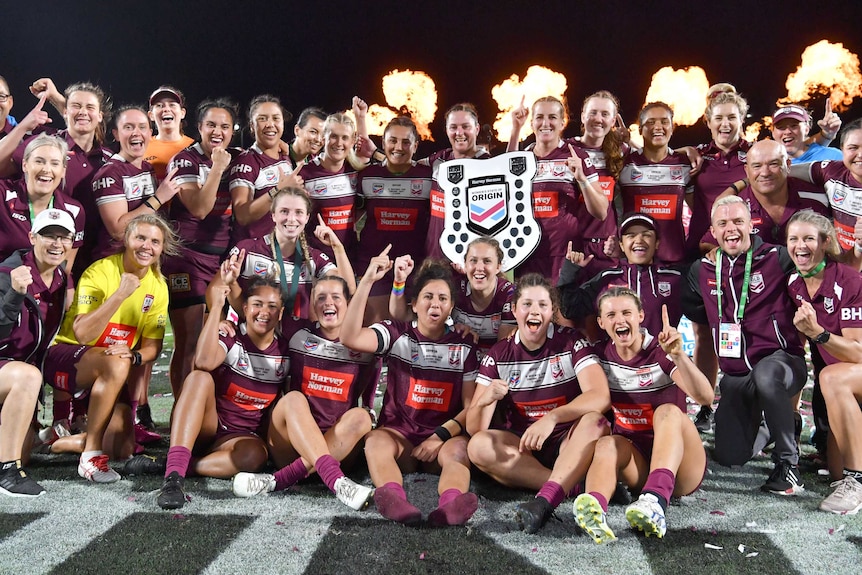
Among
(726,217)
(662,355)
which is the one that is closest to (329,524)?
(662,355)

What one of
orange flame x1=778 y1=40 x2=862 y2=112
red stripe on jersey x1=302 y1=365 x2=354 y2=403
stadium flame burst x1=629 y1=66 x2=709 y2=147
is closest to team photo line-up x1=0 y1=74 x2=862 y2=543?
red stripe on jersey x1=302 y1=365 x2=354 y2=403

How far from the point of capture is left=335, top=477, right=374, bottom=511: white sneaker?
3.52 m

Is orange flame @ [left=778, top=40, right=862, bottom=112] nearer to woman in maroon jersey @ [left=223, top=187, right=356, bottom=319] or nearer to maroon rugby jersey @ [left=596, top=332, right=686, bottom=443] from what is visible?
maroon rugby jersey @ [left=596, top=332, right=686, bottom=443]

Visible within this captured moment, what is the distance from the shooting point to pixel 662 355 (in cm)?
384

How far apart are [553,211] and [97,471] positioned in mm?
3537

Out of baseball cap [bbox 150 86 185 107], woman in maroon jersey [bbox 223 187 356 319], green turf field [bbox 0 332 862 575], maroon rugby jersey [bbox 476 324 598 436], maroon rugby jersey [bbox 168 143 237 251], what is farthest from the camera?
baseball cap [bbox 150 86 185 107]

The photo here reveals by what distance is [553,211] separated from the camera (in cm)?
548

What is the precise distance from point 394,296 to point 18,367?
7.15ft

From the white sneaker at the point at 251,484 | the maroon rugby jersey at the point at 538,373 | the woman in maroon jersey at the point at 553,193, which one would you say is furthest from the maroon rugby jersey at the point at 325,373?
the woman in maroon jersey at the point at 553,193

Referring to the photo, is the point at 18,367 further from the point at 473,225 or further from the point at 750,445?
the point at 750,445

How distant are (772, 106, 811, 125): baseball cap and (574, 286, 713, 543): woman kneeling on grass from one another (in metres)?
2.89

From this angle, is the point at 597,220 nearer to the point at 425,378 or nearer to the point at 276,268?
the point at 425,378

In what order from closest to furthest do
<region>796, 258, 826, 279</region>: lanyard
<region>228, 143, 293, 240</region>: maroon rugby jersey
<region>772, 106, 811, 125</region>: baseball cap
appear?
<region>796, 258, 826, 279</region>: lanyard
<region>228, 143, 293, 240</region>: maroon rugby jersey
<region>772, 106, 811, 125</region>: baseball cap

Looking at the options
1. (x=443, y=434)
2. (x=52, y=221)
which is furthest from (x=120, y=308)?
(x=443, y=434)
